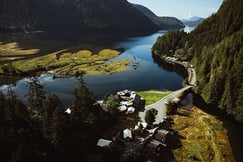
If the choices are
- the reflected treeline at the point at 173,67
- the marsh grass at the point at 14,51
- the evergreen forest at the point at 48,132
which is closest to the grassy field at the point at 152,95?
the evergreen forest at the point at 48,132

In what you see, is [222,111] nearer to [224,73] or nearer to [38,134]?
[224,73]

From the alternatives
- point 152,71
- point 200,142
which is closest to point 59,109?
point 200,142

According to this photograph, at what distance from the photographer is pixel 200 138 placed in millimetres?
65625

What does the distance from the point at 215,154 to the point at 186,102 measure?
3214 cm

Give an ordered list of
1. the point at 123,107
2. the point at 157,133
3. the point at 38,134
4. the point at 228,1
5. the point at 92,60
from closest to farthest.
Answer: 1. the point at 38,134
2. the point at 157,133
3. the point at 123,107
4. the point at 228,1
5. the point at 92,60

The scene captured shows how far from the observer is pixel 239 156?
2267 inches

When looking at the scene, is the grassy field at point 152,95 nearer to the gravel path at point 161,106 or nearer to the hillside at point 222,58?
the gravel path at point 161,106

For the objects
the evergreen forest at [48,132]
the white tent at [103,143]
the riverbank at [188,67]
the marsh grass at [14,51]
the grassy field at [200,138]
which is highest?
the evergreen forest at [48,132]

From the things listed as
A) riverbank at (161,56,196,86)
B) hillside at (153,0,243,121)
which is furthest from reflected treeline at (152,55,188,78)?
hillside at (153,0,243,121)

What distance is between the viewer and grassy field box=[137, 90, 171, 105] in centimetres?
8823

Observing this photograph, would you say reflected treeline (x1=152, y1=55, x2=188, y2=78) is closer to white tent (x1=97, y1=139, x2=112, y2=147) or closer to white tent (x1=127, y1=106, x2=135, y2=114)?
white tent (x1=127, y1=106, x2=135, y2=114)

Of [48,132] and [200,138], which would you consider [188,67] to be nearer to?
[200,138]

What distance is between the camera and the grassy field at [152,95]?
289 feet

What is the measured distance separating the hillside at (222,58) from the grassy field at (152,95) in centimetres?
1526
